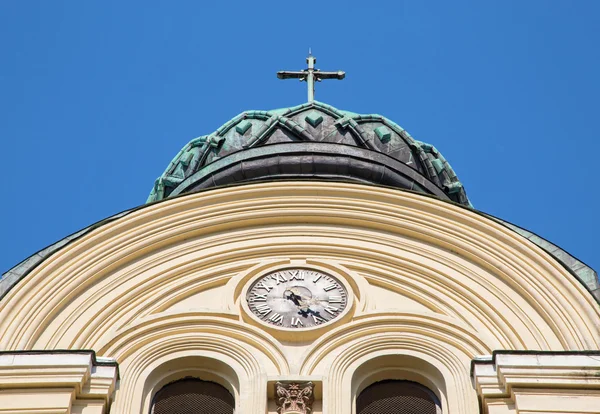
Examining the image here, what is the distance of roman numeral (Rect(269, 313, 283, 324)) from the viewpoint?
24.2 metres

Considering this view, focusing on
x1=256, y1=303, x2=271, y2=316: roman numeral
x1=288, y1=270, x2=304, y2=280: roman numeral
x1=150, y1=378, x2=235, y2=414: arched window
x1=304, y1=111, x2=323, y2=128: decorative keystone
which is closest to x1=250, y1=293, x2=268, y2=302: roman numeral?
x1=256, y1=303, x2=271, y2=316: roman numeral

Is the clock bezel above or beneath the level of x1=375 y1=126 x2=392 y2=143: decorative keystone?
beneath

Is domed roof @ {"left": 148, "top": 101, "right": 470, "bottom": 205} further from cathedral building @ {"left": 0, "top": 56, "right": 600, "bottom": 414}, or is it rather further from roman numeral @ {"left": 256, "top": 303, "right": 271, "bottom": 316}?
roman numeral @ {"left": 256, "top": 303, "right": 271, "bottom": 316}

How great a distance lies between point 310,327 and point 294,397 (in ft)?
Answer: 4.49

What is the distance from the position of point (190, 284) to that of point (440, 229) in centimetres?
316

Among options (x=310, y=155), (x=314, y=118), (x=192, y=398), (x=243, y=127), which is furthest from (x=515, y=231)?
(x=243, y=127)

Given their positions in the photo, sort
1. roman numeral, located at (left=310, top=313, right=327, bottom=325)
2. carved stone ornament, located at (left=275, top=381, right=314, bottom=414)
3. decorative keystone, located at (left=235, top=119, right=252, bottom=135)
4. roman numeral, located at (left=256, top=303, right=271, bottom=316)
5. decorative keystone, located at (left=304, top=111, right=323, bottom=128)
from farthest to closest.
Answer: decorative keystone, located at (left=235, top=119, right=252, bottom=135) → decorative keystone, located at (left=304, top=111, right=323, bottom=128) → roman numeral, located at (left=256, top=303, right=271, bottom=316) → roman numeral, located at (left=310, top=313, right=327, bottom=325) → carved stone ornament, located at (left=275, top=381, right=314, bottom=414)

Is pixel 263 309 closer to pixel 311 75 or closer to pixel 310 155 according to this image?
pixel 310 155

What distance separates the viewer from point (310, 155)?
2788cm

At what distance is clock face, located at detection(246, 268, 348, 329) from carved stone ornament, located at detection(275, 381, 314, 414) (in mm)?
1246

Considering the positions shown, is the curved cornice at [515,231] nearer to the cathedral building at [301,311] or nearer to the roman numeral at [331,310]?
the cathedral building at [301,311]

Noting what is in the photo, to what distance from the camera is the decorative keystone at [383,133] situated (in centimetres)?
2936

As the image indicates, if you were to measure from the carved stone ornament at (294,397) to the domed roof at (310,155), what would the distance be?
13.9 ft

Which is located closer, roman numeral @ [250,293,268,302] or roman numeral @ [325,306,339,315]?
roman numeral @ [325,306,339,315]
